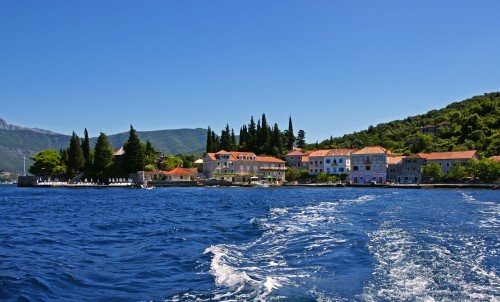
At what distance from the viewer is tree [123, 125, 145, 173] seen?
94.0 m

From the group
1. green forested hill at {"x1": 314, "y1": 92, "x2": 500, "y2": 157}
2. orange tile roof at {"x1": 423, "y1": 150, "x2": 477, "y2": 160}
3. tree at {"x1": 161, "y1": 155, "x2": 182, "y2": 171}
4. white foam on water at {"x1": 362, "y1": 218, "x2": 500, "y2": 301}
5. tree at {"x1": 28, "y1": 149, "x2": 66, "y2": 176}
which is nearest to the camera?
white foam on water at {"x1": 362, "y1": 218, "x2": 500, "y2": 301}

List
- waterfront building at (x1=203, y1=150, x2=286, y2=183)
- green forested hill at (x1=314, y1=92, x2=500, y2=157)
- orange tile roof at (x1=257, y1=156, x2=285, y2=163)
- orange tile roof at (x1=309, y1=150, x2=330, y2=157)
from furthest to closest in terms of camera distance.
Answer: green forested hill at (x1=314, y1=92, x2=500, y2=157) < orange tile roof at (x1=257, y1=156, x2=285, y2=163) < orange tile roof at (x1=309, y1=150, x2=330, y2=157) < waterfront building at (x1=203, y1=150, x2=286, y2=183)

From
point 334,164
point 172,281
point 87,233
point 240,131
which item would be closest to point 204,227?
point 87,233

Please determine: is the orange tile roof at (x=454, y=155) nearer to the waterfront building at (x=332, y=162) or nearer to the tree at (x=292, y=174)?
the waterfront building at (x=332, y=162)

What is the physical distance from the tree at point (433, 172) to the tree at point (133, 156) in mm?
54871

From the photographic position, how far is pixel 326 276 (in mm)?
11375

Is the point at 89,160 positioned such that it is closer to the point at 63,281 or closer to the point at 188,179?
the point at 188,179

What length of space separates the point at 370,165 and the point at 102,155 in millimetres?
54360

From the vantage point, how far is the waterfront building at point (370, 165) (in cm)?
9306

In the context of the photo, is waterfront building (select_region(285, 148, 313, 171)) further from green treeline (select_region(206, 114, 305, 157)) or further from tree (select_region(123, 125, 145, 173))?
tree (select_region(123, 125, 145, 173))

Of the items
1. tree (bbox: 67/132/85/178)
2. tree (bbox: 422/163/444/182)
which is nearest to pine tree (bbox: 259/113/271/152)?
tree (bbox: 422/163/444/182)

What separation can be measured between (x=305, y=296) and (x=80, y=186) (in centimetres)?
8723

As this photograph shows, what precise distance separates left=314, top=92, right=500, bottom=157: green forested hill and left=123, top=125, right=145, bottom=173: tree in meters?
52.0

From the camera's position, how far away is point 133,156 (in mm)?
94500
